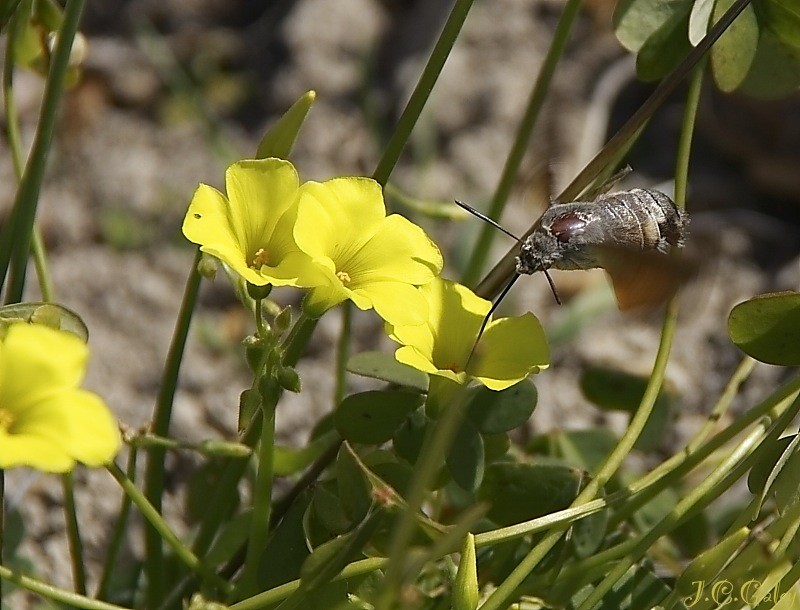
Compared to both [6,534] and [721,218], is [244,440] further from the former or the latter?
[721,218]

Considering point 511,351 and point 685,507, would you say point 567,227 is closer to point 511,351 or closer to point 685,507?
point 511,351

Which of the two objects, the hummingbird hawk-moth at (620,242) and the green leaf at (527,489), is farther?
the green leaf at (527,489)

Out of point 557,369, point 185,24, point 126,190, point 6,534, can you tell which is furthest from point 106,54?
point 6,534

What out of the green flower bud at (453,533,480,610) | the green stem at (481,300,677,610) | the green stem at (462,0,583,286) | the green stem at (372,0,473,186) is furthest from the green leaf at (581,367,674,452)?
the green flower bud at (453,533,480,610)

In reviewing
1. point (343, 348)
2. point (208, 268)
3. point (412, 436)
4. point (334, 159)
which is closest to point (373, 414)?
point (412, 436)

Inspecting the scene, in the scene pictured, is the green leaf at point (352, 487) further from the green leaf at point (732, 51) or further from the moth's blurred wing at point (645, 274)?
the green leaf at point (732, 51)

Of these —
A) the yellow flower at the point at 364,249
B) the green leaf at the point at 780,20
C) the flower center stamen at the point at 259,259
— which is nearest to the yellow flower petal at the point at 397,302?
the yellow flower at the point at 364,249
